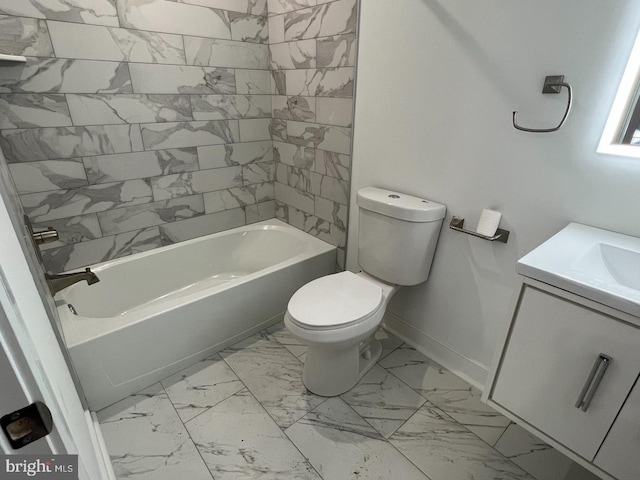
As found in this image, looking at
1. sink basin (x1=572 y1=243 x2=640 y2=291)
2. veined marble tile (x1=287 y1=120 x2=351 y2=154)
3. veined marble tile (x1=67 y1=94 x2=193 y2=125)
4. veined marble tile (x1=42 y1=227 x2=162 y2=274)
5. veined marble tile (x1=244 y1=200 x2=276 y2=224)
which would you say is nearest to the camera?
sink basin (x1=572 y1=243 x2=640 y2=291)

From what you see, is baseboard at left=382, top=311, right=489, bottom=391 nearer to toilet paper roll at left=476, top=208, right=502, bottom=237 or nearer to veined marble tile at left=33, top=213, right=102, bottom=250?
toilet paper roll at left=476, top=208, right=502, bottom=237

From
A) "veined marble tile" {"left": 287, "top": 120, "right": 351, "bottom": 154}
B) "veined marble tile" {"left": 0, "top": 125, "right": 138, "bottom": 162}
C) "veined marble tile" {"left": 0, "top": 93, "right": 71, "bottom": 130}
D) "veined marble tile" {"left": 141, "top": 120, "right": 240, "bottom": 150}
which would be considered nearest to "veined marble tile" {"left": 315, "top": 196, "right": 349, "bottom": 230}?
"veined marble tile" {"left": 287, "top": 120, "right": 351, "bottom": 154}

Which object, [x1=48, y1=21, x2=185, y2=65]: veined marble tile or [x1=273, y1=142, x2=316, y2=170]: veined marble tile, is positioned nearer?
[x1=48, y1=21, x2=185, y2=65]: veined marble tile

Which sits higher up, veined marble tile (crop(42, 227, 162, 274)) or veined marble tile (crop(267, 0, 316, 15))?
veined marble tile (crop(267, 0, 316, 15))

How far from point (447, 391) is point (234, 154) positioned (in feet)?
6.28

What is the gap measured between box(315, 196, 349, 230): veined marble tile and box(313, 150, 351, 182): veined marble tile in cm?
18

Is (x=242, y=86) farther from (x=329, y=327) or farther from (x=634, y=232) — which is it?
(x=634, y=232)

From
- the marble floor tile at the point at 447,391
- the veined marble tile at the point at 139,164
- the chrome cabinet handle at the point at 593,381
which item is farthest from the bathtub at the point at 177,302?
the chrome cabinet handle at the point at 593,381

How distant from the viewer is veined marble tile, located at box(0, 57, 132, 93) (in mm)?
1582

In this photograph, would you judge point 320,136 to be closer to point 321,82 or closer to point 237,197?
point 321,82

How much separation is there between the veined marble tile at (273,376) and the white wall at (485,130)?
713 mm

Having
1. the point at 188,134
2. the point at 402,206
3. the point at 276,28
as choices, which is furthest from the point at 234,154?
the point at 402,206

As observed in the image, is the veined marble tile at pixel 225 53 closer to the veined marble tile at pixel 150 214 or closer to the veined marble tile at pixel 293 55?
the veined marble tile at pixel 293 55

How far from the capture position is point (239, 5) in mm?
2107
